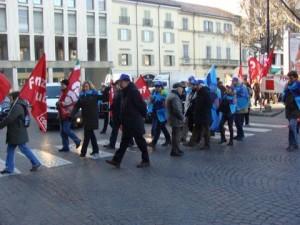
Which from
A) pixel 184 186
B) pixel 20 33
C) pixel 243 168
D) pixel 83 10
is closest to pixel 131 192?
pixel 184 186

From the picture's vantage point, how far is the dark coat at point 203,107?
1180 cm

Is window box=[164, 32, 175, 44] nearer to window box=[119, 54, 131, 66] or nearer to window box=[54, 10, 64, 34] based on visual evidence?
window box=[119, 54, 131, 66]

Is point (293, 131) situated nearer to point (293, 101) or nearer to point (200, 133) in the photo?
point (293, 101)

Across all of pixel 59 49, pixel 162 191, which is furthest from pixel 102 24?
pixel 162 191

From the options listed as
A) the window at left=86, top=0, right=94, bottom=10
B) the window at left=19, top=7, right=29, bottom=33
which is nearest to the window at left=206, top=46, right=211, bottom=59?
the window at left=86, top=0, right=94, bottom=10

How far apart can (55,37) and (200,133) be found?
48437 mm

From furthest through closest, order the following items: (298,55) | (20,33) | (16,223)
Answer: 1. (20,33)
2. (298,55)
3. (16,223)

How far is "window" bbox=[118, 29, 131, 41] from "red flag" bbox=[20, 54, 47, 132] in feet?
182

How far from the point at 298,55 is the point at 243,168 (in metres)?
11.9

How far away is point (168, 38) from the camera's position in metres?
71.4

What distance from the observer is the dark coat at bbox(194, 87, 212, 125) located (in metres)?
11.8

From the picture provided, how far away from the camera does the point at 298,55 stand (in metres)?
20.0

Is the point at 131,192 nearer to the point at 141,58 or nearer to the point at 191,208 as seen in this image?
the point at 191,208

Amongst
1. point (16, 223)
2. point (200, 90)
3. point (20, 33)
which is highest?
point (20, 33)
